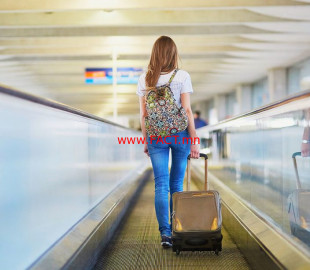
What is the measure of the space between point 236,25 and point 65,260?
15368 mm

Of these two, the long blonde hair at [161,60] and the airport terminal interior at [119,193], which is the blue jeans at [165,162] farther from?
the long blonde hair at [161,60]

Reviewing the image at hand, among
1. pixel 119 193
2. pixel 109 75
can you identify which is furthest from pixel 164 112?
pixel 109 75

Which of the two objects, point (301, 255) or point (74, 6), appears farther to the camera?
point (74, 6)

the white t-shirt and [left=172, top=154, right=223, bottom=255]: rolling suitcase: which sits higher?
the white t-shirt

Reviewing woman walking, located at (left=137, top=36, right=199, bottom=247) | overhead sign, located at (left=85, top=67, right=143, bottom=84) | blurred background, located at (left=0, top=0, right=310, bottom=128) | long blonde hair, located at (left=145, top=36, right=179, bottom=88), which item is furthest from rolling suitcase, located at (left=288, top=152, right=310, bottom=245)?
overhead sign, located at (left=85, top=67, right=143, bottom=84)

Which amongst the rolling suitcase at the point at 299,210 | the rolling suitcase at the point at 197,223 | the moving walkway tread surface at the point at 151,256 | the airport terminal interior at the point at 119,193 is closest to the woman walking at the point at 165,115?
the moving walkway tread surface at the point at 151,256

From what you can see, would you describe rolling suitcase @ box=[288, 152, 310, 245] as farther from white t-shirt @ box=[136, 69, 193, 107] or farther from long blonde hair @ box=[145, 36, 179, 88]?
long blonde hair @ box=[145, 36, 179, 88]

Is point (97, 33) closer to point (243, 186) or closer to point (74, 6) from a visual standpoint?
point (74, 6)

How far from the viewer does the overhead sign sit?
22.3 metres

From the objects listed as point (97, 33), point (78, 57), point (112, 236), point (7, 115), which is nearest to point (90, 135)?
point (112, 236)

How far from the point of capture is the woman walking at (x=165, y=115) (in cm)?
440

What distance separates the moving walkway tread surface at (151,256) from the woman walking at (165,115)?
25 cm

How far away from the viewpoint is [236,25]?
1761 centimetres

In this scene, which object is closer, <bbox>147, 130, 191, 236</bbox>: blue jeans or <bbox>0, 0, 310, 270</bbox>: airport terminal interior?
<bbox>0, 0, 310, 270</bbox>: airport terminal interior
